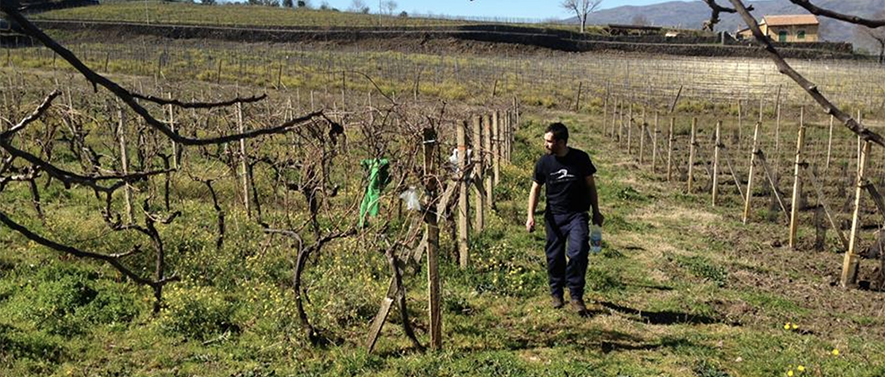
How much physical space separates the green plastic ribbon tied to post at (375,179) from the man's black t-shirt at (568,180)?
1597 millimetres

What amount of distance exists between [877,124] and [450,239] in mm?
20659

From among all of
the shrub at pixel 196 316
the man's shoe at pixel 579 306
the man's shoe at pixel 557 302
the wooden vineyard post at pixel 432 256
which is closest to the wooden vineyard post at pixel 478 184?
the man's shoe at pixel 557 302

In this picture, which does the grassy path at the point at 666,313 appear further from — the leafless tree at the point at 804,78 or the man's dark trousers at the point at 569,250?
the leafless tree at the point at 804,78

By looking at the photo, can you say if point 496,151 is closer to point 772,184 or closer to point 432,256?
point 772,184

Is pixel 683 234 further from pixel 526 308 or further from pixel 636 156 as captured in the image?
pixel 636 156

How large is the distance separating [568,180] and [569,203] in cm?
21

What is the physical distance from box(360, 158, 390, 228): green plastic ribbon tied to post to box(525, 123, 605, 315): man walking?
1576 millimetres

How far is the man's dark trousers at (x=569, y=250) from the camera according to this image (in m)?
6.22

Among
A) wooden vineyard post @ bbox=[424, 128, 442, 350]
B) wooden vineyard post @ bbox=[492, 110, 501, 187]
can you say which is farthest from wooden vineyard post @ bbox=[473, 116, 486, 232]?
wooden vineyard post @ bbox=[424, 128, 442, 350]

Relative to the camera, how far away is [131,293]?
6.80 meters

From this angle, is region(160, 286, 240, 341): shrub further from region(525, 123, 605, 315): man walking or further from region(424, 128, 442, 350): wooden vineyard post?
region(525, 123, 605, 315): man walking

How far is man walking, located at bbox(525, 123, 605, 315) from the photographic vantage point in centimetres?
623

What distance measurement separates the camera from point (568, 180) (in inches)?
246

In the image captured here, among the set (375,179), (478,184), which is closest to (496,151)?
(478,184)
